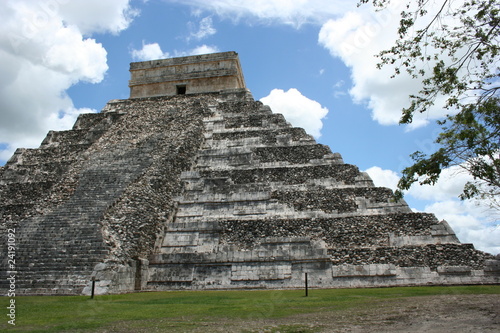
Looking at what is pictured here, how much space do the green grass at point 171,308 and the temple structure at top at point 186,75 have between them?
14.0m

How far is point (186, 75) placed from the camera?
21.1m

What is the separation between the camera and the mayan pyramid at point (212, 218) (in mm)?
10180

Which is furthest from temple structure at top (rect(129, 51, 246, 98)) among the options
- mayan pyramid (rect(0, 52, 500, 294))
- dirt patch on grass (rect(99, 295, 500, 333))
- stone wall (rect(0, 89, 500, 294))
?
dirt patch on grass (rect(99, 295, 500, 333))

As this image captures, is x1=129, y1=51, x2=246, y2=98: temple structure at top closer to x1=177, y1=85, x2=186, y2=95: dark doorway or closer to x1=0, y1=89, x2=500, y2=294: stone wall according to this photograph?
x1=177, y1=85, x2=186, y2=95: dark doorway

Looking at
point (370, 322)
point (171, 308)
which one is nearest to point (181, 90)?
point (171, 308)

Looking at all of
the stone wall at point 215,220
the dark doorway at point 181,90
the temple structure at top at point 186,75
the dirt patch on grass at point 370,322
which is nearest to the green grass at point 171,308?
the dirt patch on grass at point 370,322

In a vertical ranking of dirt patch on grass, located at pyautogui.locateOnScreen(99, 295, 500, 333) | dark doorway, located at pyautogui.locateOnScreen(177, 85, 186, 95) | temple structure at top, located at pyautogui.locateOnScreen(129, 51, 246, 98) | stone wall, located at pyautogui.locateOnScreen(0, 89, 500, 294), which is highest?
temple structure at top, located at pyautogui.locateOnScreen(129, 51, 246, 98)

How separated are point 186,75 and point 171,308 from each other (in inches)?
631

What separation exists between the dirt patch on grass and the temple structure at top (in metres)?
16.0

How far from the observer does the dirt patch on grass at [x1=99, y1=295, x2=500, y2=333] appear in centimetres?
473

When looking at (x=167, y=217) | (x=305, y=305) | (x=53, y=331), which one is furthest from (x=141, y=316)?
(x=167, y=217)

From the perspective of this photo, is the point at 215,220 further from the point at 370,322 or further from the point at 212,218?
the point at 370,322

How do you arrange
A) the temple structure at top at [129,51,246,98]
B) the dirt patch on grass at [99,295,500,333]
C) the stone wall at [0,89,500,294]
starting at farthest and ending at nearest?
1. the temple structure at top at [129,51,246,98]
2. the stone wall at [0,89,500,294]
3. the dirt patch on grass at [99,295,500,333]

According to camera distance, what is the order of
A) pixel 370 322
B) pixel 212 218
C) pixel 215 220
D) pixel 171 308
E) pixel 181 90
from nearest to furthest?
pixel 370 322, pixel 171 308, pixel 215 220, pixel 212 218, pixel 181 90
